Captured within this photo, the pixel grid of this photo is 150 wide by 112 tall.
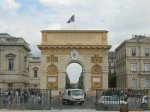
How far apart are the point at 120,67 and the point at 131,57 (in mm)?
11809

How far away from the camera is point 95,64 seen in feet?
195

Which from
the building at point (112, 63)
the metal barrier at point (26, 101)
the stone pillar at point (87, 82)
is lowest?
the metal barrier at point (26, 101)

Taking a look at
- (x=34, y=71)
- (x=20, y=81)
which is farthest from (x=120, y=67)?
(x=20, y=81)

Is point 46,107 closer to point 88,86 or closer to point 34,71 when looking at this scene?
point 88,86

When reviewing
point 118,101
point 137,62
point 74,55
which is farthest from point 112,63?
point 118,101

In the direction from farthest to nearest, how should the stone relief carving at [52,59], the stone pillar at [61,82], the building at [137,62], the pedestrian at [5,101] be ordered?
the building at [137,62]
the stone relief carving at [52,59]
the stone pillar at [61,82]
the pedestrian at [5,101]

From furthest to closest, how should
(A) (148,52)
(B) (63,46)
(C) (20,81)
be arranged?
(A) (148,52)
(C) (20,81)
(B) (63,46)

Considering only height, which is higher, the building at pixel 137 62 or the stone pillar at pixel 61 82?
the building at pixel 137 62

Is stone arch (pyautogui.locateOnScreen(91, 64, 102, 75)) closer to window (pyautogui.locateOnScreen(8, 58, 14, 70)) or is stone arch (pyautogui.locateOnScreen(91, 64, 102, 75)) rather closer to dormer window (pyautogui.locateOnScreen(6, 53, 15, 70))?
dormer window (pyautogui.locateOnScreen(6, 53, 15, 70))

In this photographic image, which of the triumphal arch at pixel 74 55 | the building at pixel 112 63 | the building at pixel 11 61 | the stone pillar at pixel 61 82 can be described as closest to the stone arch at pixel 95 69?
the triumphal arch at pixel 74 55

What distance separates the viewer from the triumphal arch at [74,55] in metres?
58.9

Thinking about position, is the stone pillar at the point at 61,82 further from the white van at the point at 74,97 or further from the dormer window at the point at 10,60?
the dormer window at the point at 10,60

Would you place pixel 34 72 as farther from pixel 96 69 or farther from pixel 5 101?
pixel 5 101

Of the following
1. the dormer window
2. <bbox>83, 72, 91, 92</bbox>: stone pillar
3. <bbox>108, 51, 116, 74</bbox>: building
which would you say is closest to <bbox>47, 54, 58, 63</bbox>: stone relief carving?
<bbox>83, 72, 91, 92</bbox>: stone pillar
